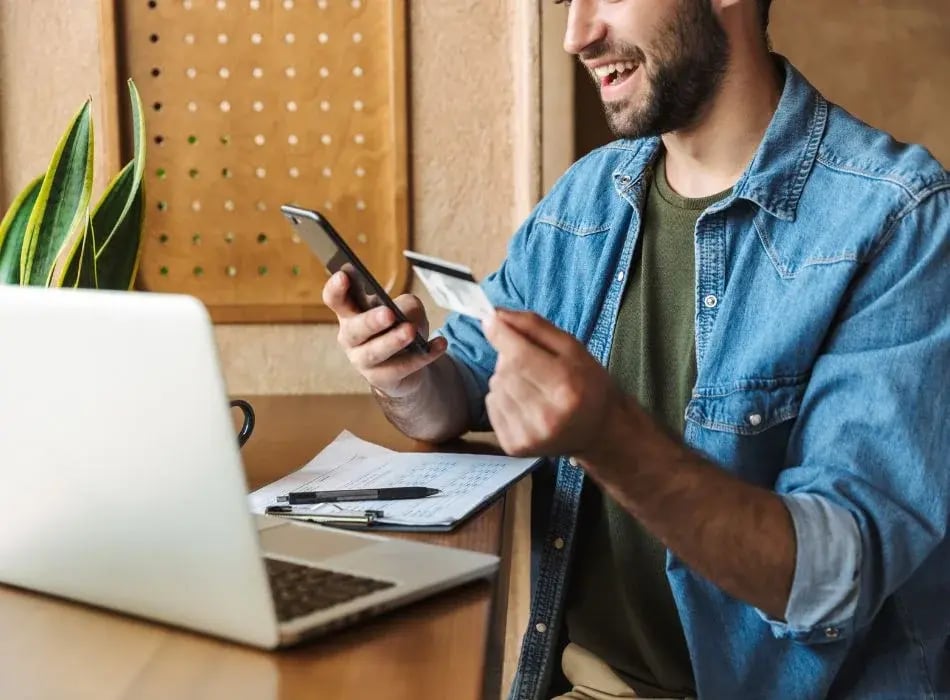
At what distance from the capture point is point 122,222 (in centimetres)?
119

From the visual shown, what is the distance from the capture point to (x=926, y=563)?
3.27ft

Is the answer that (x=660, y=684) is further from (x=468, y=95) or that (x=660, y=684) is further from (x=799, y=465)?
(x=468, y=95)

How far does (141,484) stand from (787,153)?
0.72 metres

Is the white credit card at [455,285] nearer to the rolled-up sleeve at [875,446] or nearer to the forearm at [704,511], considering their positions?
the forearm at [704,511]

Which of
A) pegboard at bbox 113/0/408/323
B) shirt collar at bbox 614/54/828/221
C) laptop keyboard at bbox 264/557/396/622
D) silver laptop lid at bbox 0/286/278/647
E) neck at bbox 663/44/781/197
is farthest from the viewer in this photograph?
pegboard at bbox 113/0/408/323

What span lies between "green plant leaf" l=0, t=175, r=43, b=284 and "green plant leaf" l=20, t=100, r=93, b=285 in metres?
0.03

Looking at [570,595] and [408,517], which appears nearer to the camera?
[408,517]

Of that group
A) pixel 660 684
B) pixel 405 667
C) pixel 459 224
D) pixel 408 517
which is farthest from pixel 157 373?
pixel 459 224

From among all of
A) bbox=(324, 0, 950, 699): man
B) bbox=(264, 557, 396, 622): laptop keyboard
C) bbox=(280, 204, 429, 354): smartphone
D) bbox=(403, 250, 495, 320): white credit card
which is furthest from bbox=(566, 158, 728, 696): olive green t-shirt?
bbox=(264, 557, 396, 622): laptop keyboard

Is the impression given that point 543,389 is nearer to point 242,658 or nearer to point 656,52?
point 242,658

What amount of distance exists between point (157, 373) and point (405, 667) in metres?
0.22

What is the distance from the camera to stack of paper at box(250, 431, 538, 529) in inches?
37.1

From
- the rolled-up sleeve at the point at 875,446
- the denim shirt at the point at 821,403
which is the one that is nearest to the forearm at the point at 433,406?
the denim shirt at the point at 821,403

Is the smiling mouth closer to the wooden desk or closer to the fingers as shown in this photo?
the fingers
